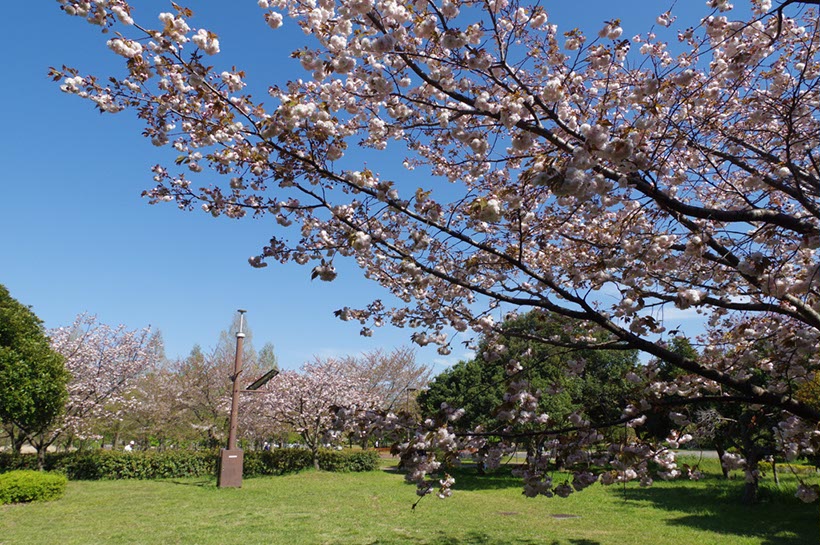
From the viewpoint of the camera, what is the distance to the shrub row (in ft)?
50.9

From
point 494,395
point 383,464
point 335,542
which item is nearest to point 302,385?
→ point 383,464

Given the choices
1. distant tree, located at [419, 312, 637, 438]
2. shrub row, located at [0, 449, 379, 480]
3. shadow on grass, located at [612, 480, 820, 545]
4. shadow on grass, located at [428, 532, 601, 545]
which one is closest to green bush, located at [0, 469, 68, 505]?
shrub row, located at [0, 449, 379, 480]

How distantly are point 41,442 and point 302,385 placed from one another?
8.68 m

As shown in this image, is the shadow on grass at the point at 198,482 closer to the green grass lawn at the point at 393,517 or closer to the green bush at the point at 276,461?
the green grass lawn at the point at 393,517

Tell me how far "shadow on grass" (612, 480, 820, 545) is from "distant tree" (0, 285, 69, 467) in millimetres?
12303

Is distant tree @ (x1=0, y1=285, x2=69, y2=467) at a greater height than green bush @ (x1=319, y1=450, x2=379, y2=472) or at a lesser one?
greater

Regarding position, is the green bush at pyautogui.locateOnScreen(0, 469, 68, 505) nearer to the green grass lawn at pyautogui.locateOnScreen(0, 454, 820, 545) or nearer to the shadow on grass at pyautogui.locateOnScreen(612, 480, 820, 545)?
the green grass lawn at pyautogui.locateOnScreen(0, 454, 820, 545)

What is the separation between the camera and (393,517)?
29.2 ft

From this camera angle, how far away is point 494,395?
56.3ft

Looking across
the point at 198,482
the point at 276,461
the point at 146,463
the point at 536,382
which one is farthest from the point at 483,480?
the point at 146,463

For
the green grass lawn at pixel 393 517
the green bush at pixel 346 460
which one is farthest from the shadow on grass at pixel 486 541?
the green bush at pixel 346 460

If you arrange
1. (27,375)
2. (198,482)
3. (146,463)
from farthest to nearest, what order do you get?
1. (146,463)
2. (198,482)
3. (27,375)

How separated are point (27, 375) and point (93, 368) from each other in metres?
5.93

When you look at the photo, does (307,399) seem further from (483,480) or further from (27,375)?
(27,375)
